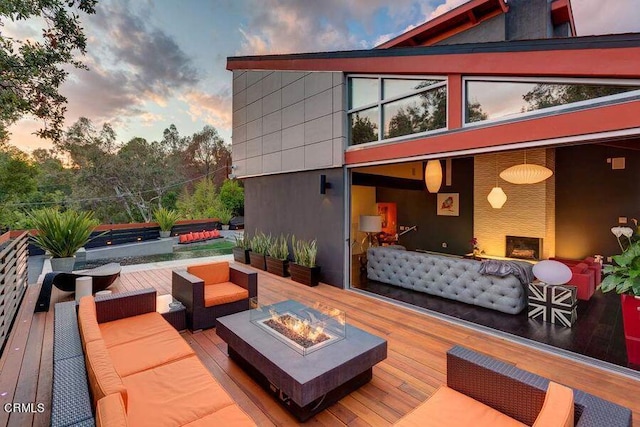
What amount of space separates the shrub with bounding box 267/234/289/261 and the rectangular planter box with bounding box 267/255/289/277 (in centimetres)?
11

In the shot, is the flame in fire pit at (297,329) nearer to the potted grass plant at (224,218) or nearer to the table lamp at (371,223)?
the table lamp at (371,223)

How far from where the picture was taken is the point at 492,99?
413cm

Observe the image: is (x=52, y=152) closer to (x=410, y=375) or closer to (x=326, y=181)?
(x=326, y=181)

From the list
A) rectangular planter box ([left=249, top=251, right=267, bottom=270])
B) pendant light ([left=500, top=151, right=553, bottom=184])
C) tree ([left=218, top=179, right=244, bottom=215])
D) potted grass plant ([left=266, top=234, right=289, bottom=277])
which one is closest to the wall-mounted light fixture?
potted grass plant ([left=266, top=234, right=289, bottom=277])

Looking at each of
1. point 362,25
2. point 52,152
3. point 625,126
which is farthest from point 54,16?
point 52,152

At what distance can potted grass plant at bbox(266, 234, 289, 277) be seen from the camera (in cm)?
696

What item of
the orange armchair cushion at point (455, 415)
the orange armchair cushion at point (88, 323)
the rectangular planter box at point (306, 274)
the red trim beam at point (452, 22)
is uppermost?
the red trim beam at point (452, 22)

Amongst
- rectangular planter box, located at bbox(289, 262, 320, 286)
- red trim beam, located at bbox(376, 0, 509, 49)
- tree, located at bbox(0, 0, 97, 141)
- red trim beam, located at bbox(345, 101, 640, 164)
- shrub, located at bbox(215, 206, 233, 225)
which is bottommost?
rectangular planter box, located at bbox(289, 262, 320, 286)

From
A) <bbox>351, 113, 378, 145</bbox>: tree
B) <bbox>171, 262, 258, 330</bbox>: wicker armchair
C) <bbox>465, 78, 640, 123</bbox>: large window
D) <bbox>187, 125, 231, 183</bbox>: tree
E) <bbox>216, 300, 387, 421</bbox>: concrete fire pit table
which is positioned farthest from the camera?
<bbox>187, 125, 231, 183</bbox>: tree

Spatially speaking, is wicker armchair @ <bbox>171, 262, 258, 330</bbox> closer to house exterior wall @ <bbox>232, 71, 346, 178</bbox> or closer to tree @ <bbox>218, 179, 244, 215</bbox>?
house exterior wall @ <bbox>232, 71, 346, 178</bbox>

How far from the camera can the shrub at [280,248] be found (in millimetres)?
7239

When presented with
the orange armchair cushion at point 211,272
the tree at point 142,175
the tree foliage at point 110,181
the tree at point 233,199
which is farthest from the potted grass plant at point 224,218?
the orange armchair cushion at point 211,272

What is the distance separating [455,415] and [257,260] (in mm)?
6476

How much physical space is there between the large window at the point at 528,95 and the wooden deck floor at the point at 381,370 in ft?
9.67
